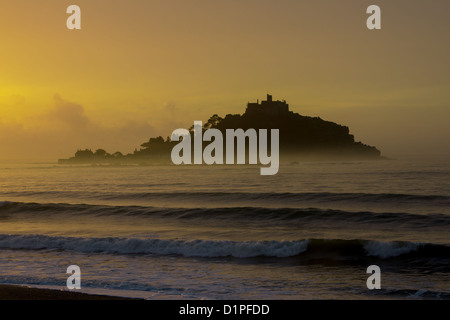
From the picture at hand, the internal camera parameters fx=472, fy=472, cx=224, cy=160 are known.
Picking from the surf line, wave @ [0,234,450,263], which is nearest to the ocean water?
wave @ [0,234,450,263]

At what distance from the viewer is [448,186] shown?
40.0m

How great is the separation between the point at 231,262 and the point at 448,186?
3013 centimetres

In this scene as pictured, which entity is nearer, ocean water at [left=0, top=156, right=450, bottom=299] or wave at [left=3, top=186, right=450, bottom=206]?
ocean water at [left=0, top=156, right=450, bottom=299]

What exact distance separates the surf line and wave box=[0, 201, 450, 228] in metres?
105

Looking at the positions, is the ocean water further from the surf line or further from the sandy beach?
the surf line

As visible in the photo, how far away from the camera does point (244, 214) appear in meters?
28.2

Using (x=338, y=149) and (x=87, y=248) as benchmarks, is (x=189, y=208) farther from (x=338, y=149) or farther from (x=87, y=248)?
(x=338, y=149)

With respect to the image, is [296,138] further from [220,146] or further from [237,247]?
[237,247]

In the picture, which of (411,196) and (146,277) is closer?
(146,277)

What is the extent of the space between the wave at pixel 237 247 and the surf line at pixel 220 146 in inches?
4597

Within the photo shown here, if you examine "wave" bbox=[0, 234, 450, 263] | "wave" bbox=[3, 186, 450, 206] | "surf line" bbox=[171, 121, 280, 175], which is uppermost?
"surf line" bbox=[171, 121, 280, 175]

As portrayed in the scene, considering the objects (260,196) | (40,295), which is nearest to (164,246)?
(40,295)

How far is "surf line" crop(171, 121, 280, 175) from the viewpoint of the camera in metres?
146
